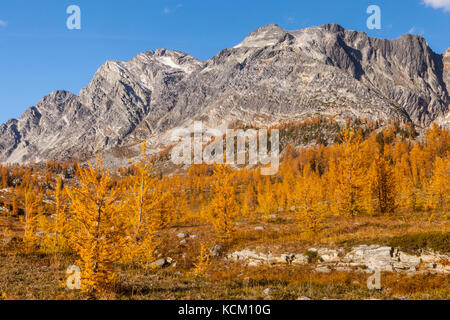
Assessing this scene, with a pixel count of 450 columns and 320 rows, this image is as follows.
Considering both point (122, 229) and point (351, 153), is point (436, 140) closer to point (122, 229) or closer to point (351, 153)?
point (351, 153)

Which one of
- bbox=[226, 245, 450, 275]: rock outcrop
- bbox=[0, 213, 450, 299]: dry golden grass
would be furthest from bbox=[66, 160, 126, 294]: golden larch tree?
bbox=[226, 245, 450, 275]: rock outcrop

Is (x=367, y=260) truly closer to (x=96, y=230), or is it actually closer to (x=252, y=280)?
(x=252, y=280)

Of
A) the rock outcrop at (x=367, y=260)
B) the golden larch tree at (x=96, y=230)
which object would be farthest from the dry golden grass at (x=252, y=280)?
the rock outcrop at (x=367, y=260)

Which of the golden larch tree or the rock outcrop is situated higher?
the golden larch tree

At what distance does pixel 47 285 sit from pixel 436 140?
468 feet

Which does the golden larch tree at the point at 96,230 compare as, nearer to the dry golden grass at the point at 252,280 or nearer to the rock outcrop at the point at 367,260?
the dry golden grass at the point at 252,280

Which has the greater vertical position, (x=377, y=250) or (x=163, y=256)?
(x=377, y=250)

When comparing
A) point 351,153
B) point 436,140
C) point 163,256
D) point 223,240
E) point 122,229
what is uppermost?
point 436,140

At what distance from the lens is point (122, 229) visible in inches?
398

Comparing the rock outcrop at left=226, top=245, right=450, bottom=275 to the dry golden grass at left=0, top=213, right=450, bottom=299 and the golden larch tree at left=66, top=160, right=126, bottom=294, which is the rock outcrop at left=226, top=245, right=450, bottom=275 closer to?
the dry golden grass at left=0, top=213, right=450, bottom=299

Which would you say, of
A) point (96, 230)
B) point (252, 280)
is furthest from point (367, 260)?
point (96, 230)

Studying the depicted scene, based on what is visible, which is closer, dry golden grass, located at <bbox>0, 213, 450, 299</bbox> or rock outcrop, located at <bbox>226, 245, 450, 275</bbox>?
dry golden grass, located at <bbox>0, 213, 450, 299</bbox>

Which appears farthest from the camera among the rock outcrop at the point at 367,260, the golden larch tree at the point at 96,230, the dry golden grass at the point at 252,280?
the rock outcrop at the point at 367,260
